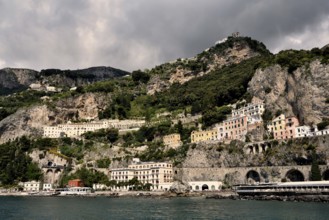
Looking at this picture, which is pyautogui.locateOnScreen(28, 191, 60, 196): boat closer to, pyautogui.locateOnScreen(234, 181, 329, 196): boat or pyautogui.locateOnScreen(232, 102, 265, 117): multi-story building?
pyautogui.locateOnScreen(234, 181, 329, 196): boat

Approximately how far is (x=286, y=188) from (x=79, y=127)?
77.8 meters

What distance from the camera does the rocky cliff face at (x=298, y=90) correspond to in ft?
270

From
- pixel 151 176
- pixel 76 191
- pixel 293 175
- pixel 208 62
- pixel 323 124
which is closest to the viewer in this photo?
pixel 293 175

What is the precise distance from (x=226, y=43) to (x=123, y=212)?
124992 mm

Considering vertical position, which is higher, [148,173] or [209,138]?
[209,138]

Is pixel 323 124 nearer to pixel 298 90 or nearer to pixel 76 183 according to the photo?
pixel 298 90

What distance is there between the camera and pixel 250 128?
8944 cm

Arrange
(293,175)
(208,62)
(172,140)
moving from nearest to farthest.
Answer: (293,175) → (172,140) → (208,62)

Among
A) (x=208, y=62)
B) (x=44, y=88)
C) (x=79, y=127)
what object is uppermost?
(x=208, y=62)

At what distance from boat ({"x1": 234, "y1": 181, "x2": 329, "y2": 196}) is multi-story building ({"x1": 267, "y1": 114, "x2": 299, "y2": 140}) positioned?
16.4m

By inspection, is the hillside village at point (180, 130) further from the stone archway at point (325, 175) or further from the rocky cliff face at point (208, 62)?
the rocky cliff face at point (208, 62)

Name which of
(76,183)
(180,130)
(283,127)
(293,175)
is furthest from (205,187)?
(76,183)

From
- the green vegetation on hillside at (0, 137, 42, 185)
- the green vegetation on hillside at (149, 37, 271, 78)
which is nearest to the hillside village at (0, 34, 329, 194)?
the green vegetation on hillside at (0, 137, 42, 185)

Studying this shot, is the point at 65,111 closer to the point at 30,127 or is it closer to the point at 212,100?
the point at 30,127
